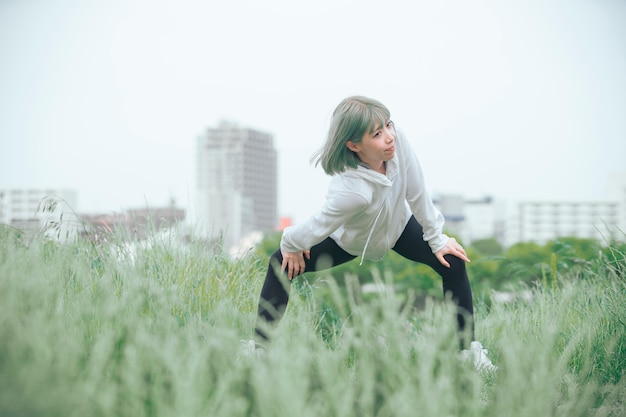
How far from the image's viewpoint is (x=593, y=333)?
2.21 meters

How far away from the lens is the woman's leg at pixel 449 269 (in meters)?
2.33

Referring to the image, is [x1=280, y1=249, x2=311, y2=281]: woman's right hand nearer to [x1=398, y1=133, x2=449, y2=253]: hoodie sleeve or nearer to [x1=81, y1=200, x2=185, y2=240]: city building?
[x1=398, y1=133, x2=449, y2=253]: hoodie sleeve

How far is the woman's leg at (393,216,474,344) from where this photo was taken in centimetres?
233

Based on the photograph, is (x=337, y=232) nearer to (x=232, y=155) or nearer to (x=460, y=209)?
(x=232, y=155)

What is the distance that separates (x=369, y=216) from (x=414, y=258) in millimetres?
346

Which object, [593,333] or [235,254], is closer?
[593,333]

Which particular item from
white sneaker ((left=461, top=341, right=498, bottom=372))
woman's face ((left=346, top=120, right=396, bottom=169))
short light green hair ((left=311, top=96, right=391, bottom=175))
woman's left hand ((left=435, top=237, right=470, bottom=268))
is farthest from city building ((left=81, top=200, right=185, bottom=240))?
white sneaker ((left=461, top=341, right=498, bottom=372))

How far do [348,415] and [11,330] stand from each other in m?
0.80

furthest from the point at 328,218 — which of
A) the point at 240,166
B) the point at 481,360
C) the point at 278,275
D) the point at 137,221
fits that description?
the point at 240,166

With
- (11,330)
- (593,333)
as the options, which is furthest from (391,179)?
(11,330)

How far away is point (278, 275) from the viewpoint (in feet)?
7.25

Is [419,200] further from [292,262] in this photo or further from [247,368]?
[247,368]

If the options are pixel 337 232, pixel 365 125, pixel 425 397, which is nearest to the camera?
pixel 425 397

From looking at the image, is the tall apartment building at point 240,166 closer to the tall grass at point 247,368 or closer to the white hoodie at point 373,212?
the white hoodie at point 373,212
